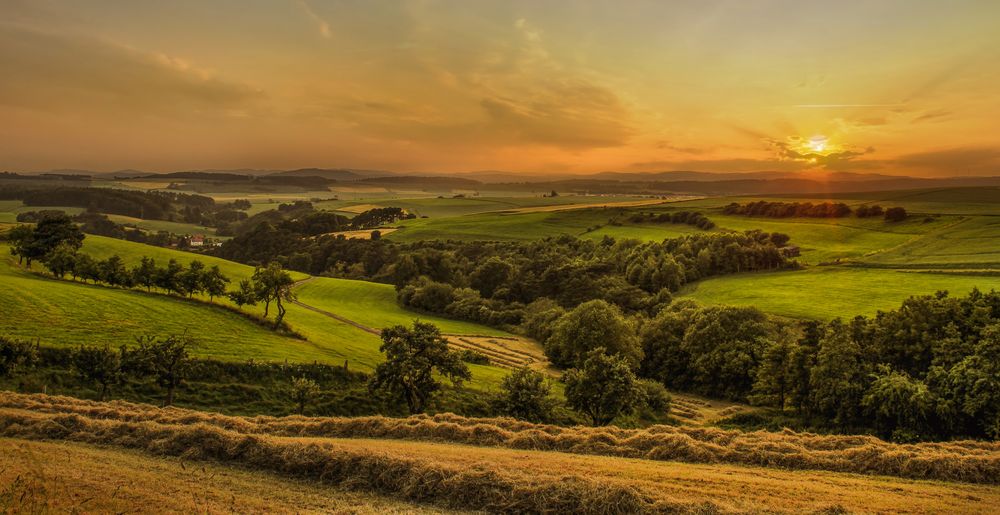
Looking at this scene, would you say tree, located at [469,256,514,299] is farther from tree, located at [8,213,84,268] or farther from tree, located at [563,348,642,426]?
tree, located at [563,348,642,426]

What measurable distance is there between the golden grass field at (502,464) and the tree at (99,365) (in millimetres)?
12230

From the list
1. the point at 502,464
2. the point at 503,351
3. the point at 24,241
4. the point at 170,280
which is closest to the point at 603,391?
the point at 502,464

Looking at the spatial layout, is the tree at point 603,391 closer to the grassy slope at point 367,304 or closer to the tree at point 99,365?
the tree at point 99,365

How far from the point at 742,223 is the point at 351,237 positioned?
13385 centimetres

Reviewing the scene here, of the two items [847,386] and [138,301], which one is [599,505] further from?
[138,301]

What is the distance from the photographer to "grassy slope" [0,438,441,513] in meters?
13.3

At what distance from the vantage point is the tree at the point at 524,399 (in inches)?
1636

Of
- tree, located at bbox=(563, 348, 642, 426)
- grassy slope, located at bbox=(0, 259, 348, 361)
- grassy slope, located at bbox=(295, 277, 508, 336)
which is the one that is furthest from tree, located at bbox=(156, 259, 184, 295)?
tree, located at bbox=(563, 348, 642, 426)

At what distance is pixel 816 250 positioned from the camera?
118250 mm

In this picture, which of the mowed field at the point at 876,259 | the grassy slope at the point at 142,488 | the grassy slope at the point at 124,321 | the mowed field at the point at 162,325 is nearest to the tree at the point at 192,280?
the mowed field at the point at 162,325

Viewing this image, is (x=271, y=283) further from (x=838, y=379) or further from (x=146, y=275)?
(x=838, y=379)

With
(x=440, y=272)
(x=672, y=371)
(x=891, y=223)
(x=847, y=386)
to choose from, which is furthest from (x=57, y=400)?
(x=891, y=223)

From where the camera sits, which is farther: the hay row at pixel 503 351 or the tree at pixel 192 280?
the hay row at pixel 503 351

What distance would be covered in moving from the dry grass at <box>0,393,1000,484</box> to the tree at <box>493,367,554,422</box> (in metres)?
13.9
